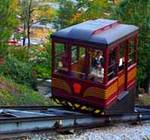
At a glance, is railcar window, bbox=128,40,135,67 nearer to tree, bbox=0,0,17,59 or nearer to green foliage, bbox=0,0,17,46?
tree, bbox=0,0,17,59

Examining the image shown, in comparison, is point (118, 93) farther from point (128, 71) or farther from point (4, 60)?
point (4, 60)

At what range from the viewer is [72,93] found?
13695 millimetres

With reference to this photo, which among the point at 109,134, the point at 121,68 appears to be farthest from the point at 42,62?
the point at 109,134

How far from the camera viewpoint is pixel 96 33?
1316cm

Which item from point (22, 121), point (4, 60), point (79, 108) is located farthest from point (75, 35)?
point (4, 60)

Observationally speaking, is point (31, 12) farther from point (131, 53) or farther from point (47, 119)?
point (47, 119)

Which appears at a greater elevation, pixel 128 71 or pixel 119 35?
pixel 119 35

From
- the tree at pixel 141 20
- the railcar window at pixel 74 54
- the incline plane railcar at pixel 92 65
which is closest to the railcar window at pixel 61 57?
the incline plane railcar at pixel 92 65

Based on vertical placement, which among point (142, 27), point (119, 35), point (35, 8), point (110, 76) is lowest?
point (35, 8)

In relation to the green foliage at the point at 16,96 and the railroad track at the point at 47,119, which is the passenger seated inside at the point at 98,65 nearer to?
the railroad track at the point at 47,119

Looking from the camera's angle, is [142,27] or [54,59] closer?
[54,59]

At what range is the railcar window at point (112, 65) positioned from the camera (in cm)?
1303

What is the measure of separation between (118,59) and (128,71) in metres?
1.12

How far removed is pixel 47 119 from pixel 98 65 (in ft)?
6.85
